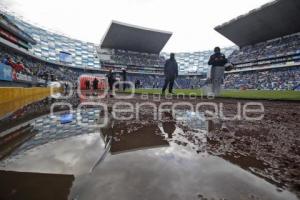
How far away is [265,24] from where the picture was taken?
42312 mm

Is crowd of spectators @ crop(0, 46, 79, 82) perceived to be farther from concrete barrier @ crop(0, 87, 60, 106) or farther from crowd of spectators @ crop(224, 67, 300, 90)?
crowd of spectators @ crop(224, 67, 300, 90)

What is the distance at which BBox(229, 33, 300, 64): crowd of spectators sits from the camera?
42000mm

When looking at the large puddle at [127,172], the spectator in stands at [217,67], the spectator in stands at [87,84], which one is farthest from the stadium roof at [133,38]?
the large puddle at [127,172]

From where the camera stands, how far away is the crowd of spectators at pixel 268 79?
36881 millimetres

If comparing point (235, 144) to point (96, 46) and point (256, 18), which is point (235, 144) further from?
point (96, 46)

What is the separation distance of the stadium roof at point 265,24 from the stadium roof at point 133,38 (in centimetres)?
1601

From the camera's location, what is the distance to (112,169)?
133 cm

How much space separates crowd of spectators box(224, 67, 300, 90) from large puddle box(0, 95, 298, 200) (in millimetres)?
38259

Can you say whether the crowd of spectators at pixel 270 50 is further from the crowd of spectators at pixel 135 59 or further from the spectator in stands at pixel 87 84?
the spectator in stands at pixel 87 84

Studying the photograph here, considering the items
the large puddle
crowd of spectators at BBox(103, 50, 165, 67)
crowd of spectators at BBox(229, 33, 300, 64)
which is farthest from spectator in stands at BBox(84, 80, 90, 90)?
crowd of spectators at BBox(229, 33, 300, 64)

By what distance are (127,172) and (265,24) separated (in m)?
49.3

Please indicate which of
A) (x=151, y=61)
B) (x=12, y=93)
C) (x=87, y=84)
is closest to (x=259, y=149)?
(x=12, y=93)

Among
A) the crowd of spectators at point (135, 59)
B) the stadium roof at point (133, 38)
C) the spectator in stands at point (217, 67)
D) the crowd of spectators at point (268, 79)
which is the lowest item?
the spectator in stands at point (217, 67)

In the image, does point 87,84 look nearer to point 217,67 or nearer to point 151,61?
point 217,67
